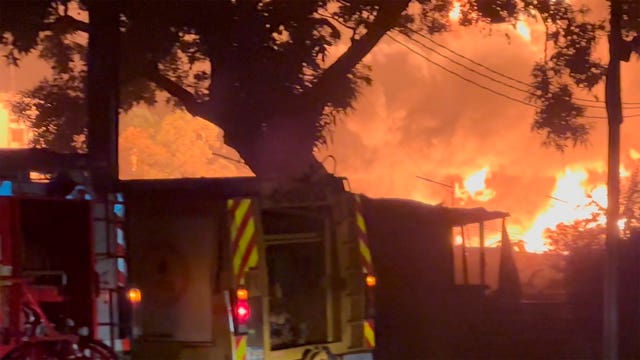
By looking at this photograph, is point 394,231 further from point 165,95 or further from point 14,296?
point 14,296

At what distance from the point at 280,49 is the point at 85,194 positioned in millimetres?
8789

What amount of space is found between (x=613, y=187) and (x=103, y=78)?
8765 mm

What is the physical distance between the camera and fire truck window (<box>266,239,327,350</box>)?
10.8 m

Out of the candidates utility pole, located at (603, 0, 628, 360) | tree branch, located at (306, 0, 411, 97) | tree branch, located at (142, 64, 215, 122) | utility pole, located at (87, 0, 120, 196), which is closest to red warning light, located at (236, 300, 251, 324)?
utility pole, located at (603, 0, 628, 360)

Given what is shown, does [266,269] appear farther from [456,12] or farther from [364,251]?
[456,12]

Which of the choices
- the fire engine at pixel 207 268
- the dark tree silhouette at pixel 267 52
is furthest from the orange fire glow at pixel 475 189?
the fire engine at pixel 207 268

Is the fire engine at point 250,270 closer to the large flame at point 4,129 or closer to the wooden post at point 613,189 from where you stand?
the wooden post at point 613,189

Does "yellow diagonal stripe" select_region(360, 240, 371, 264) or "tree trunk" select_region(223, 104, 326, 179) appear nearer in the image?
"yellow diagonal stripe" select_region(360, 240, 371, 264)

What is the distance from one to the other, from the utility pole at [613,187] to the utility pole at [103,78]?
322 inches

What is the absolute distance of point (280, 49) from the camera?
17.7 metres

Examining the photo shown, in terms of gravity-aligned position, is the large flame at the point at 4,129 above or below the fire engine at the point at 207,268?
above

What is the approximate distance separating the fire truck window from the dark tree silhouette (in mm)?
4698

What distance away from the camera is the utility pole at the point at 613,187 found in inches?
571

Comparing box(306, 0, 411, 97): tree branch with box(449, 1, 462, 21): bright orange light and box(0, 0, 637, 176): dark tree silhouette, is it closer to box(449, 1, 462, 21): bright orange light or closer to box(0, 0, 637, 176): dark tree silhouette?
box(0, 0, 637, 176): dark tree silhouette
